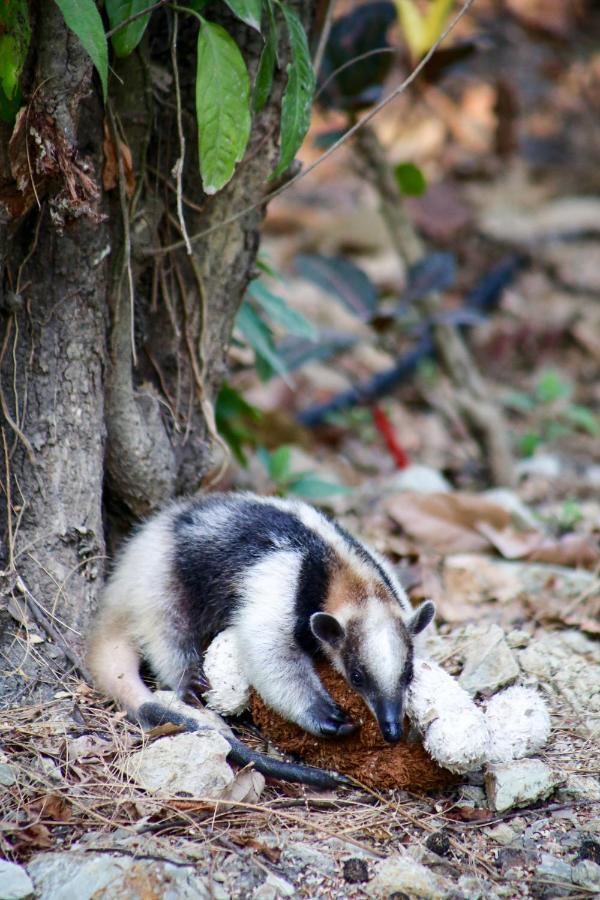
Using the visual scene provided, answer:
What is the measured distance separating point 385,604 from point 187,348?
1351 millimetres

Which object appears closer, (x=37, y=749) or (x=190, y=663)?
(x=37, y=749)

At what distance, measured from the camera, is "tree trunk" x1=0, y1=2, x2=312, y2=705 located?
10.1 feet

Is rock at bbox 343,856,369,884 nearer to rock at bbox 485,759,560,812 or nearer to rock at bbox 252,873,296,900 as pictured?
rock at bbox 252,873,296,900

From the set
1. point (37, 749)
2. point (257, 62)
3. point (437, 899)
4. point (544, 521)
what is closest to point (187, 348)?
point (257, 62)

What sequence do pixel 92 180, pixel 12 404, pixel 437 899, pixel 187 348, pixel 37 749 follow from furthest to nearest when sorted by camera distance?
pixel 187 348, pixel 12 404, pixel 92 180, pixel 37 749, pixel 437 899

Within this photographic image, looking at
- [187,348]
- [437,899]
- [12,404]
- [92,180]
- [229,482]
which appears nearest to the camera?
[437,899]

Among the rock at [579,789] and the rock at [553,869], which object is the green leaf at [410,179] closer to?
the rock at [579,789]

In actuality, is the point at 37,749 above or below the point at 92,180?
below

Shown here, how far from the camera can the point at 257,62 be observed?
11.6ft

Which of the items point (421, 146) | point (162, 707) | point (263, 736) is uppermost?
point (162, 707)

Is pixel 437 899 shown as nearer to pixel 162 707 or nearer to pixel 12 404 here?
pixel 162 707

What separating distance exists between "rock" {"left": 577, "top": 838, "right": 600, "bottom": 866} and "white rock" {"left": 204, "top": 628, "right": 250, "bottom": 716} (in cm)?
115

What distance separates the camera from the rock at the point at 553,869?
266 centimetres

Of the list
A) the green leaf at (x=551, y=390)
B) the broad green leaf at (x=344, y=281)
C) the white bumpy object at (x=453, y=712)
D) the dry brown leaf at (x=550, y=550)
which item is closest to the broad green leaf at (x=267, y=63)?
the white bumpy object at (x=453, y=712)
